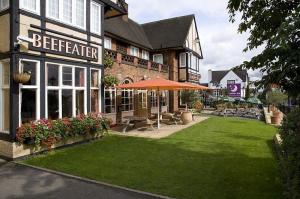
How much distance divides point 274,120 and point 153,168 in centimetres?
1469

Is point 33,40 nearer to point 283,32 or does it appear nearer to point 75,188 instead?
point 75,188

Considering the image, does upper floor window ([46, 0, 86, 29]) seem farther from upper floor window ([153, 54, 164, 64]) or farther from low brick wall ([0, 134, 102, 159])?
upper floor window ([153, 54, 164, 64])

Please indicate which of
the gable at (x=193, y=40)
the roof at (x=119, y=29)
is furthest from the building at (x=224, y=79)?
the roof at (x=119, y=29)

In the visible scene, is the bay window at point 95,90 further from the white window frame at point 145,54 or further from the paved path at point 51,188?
the white window frame at point 145,54

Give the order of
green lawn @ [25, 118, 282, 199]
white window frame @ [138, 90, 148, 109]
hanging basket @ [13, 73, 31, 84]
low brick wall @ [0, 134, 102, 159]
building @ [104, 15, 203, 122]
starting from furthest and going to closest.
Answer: white window frame @ [138, 90, 148, 109] < building @ [104, 15, 203, 122] < low brick wall @ [0, 134, 102, 159] < hanging basket @ [13, 73, 31, 84] < green lawn @ [25, 118, 282, 199]

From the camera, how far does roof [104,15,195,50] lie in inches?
1032

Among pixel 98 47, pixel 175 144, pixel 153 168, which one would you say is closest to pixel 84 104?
pixel 98 47

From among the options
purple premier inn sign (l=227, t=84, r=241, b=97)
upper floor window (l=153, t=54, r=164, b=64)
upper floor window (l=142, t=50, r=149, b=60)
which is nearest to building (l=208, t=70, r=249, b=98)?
purple premier inn sign (l=227, t=84, r=241, b=97)

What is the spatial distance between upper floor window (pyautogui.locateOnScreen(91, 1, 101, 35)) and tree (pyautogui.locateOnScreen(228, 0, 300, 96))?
27.3 feet

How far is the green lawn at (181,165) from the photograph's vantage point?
6.21m

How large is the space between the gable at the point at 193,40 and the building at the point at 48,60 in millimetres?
16496

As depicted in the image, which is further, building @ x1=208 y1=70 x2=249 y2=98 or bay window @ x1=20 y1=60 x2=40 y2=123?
building @ x1=208 y1=70 x2=249 y2=98

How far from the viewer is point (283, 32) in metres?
3.71

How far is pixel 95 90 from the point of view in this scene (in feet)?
43.6
